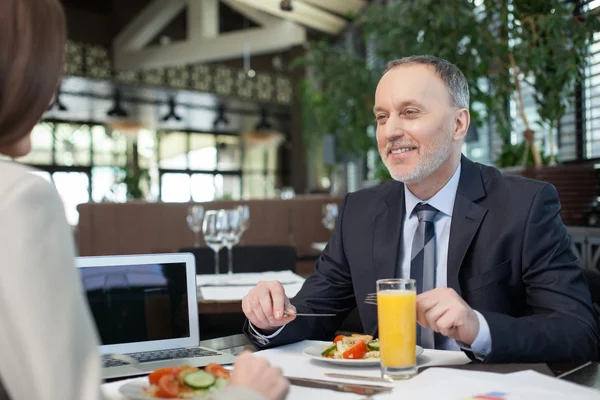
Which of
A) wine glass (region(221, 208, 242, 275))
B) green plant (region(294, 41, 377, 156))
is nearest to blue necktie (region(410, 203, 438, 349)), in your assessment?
wine glass (region(221, 208, 242, 275))

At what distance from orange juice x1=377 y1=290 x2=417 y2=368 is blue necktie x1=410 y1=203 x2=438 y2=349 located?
1.51 feet

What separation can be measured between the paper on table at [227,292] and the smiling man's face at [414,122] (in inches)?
31.2

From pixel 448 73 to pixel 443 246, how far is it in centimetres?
43

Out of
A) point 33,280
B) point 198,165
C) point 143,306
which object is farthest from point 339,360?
point 198,165

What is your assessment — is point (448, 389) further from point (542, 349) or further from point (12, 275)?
point (12, 275)

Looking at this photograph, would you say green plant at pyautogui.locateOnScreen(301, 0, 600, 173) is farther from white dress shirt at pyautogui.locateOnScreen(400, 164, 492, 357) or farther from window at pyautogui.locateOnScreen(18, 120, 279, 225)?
window at pyautogui.locateOnScreen(18, 120, 279, 225)

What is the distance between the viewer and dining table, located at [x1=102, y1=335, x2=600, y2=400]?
96cm

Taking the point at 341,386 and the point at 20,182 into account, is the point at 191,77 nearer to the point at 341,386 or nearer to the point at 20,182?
the point at 341,386

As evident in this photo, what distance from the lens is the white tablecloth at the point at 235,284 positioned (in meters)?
2.33

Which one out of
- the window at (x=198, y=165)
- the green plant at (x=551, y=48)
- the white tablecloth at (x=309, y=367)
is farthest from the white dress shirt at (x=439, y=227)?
the window at (x=198, y=165)

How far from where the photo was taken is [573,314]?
1.41 meters

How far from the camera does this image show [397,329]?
1.08m

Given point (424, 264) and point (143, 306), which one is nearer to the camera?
point (143, 306)

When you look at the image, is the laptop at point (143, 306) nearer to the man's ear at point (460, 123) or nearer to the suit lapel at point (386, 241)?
the suit lapel at point (386, 241)
